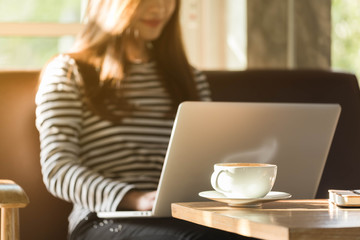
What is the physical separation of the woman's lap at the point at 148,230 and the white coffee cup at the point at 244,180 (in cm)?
25

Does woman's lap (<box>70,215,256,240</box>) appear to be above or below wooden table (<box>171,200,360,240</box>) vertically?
below

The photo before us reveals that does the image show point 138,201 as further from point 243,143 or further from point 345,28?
Result: point 345,28

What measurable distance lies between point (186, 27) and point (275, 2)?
0.43 meters

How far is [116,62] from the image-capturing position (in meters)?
1.89

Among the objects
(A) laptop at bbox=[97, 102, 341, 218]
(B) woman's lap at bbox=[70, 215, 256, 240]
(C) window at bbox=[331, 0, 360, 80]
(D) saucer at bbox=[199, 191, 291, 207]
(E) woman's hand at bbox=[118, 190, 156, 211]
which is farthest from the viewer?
(C) window at bbox=[331, 0, 360, 80]

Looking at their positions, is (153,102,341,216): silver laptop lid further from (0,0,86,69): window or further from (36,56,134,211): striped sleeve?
(0,0,86,69): window

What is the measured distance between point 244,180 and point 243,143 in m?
0.20

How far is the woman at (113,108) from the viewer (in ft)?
5.40


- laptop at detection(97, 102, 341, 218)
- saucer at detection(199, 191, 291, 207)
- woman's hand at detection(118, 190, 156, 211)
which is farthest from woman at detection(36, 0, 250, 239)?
saucer at detection(199, 191, 291, 207)

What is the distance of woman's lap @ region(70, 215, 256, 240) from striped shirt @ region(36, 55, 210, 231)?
6cm

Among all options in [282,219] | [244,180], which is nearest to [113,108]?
[244,180]

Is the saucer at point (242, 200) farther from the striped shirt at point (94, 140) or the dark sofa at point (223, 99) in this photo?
the dark sofa at point (223, 99)

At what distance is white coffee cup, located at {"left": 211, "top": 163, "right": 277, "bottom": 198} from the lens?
45.8 inches

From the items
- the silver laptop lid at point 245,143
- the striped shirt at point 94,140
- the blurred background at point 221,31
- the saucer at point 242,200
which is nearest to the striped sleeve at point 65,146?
the striped shirt at point 94,140
